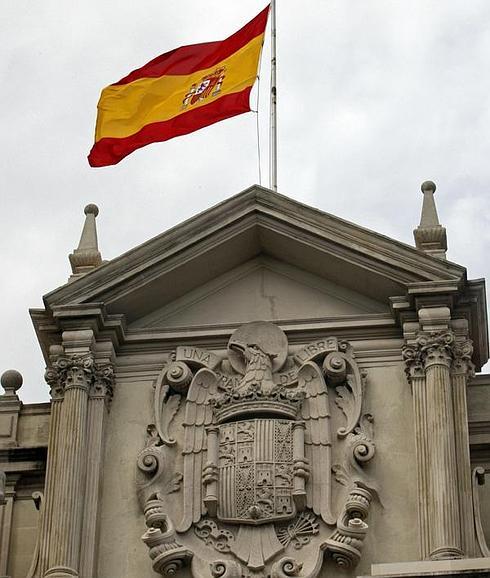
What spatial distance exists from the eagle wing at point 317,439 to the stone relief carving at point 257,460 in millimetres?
14

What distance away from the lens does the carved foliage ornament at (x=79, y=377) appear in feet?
102

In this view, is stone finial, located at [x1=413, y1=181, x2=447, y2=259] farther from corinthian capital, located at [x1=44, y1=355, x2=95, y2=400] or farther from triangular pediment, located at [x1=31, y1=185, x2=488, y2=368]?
corinthian capital, located at [x1=44, y1=355, x2=95, y2=400]

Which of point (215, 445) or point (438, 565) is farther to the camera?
point (215, 445)

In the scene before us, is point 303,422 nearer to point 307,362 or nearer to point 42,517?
point 307,362

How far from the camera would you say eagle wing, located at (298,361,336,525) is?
29719 millimetres

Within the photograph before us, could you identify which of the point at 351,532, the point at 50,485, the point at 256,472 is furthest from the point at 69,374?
the point at 351,532

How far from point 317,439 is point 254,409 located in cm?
99

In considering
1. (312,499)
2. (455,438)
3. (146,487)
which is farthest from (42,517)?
(455,438)

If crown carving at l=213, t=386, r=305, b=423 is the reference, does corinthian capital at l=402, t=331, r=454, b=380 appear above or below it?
above

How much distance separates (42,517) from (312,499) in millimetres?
3790

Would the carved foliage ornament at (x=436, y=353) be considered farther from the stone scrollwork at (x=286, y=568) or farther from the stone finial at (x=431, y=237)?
the stone scrollwork at (x=286, y=568)

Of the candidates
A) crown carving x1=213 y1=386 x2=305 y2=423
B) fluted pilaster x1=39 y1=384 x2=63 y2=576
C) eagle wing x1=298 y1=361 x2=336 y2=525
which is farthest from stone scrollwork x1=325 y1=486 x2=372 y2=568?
fluted pilaster x1=39 y1=384 x2=63 y2=576

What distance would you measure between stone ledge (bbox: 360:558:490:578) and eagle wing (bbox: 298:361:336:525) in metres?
2.32

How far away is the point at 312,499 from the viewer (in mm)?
29750
